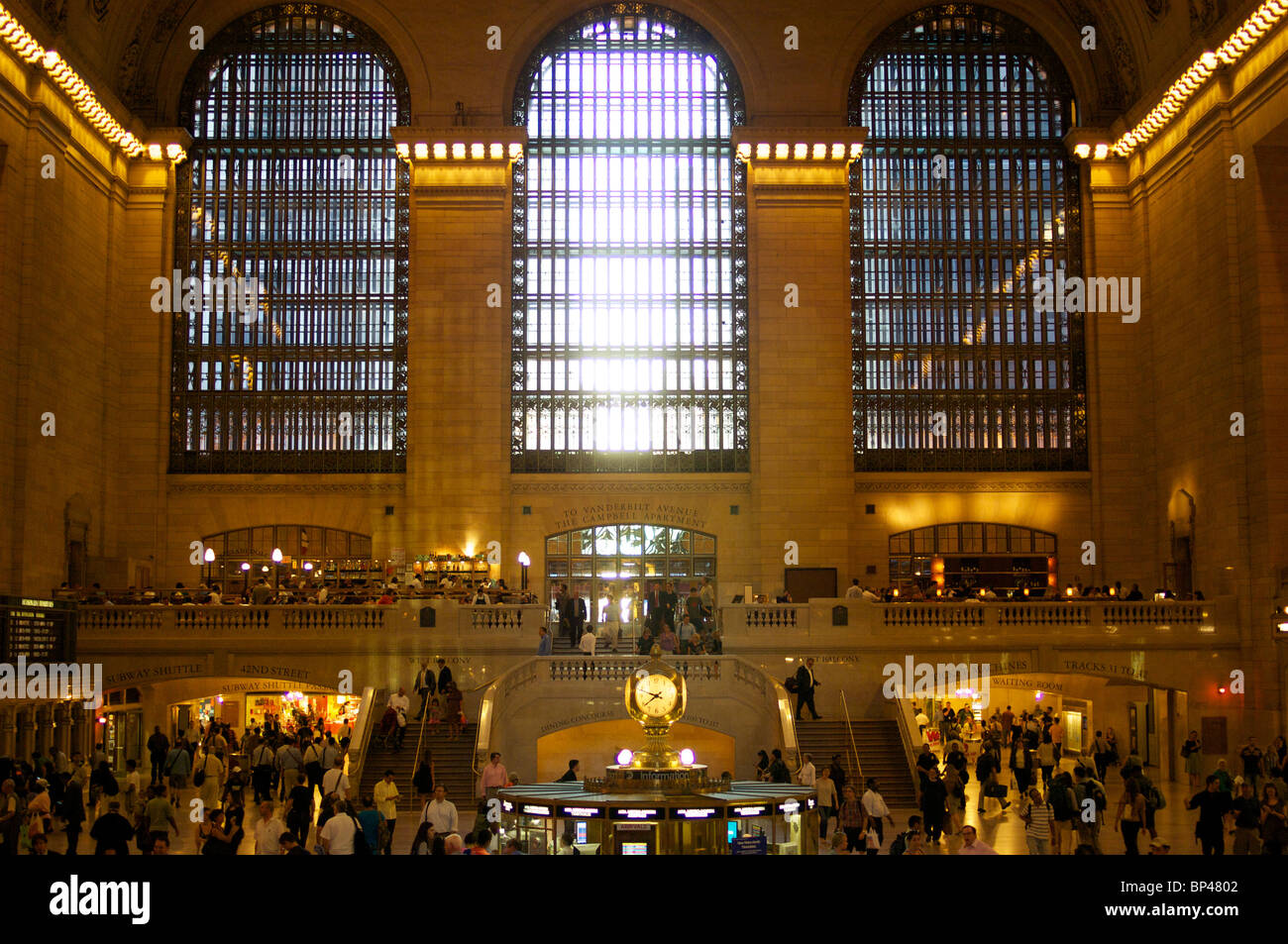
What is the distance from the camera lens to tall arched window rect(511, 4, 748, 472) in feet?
129

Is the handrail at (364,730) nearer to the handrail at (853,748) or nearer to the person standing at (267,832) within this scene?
the handrail at (853,748)

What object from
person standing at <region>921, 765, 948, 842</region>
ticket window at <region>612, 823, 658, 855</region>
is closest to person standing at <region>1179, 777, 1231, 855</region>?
person standing at <region>921, 765, 948, 842</region>

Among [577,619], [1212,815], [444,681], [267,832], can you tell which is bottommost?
[1212,815]

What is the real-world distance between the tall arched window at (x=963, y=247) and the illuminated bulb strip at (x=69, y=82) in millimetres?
20177

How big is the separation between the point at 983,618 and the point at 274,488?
1956 centimetres

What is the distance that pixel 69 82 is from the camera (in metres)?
33.3

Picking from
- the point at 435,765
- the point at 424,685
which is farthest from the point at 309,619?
the point at 435,765

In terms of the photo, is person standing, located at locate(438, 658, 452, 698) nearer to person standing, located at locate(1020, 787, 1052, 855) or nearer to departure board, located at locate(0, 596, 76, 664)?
departure board, located at locate(0, 596, 76, 664)

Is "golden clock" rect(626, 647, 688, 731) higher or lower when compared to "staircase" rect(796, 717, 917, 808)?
higher

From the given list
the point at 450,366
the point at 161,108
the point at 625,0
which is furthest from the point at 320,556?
the point at 625,0

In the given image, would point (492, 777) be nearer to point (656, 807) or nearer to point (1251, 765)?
point (656, 807)

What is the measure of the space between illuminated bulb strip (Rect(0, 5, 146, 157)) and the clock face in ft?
86.2

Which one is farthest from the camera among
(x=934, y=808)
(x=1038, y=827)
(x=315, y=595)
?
(x=315, y=595)

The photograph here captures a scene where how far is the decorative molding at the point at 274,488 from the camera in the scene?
38.3 metres
